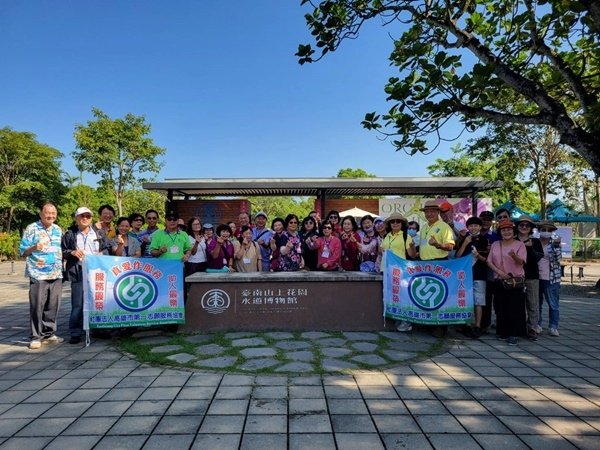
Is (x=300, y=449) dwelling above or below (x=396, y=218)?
below

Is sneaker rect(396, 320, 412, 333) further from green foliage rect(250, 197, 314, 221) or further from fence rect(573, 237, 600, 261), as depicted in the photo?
green foliage rect(250, 197, 314, 221)

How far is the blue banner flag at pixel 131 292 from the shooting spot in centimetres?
524

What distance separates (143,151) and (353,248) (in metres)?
25.6

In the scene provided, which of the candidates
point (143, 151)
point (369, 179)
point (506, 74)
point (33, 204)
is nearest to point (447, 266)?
point (506, 74)

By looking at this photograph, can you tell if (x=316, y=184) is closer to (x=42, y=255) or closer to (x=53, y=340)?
(x=42, y=255)

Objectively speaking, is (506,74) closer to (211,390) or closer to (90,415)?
(211,390)

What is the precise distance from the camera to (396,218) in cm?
598

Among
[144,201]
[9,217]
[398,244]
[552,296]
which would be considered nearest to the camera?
[552,296]

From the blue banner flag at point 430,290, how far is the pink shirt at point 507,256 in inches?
13.4

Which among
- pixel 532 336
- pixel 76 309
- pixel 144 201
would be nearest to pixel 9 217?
pixel 144 201

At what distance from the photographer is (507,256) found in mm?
5527

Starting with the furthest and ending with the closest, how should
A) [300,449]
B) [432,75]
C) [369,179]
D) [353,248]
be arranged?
1. [369,179]
2. [353,248]
3. [432,75]
4. [300,449]

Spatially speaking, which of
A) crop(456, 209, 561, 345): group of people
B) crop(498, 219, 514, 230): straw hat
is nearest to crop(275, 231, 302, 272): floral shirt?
crop(456, 209, 561, 345): group of people

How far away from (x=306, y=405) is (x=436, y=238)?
338 cm
